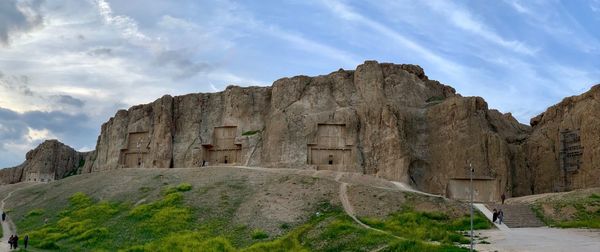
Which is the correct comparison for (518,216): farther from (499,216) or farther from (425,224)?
(425,224)

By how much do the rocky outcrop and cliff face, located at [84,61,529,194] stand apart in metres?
17.9

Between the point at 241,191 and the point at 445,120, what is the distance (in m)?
22.8

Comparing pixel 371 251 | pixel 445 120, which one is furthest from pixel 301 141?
pixel 371 251

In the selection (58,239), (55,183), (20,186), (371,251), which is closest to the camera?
(371,251)

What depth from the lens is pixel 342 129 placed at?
6022 centimetres

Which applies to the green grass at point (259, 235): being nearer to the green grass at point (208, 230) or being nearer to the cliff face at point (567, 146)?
the green grass at point (208, 230)

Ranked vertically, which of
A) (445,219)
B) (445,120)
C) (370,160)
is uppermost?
(445,120)

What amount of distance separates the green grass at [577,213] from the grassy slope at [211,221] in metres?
6.16

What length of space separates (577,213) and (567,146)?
17.3 m

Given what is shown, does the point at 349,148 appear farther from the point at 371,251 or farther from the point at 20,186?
the point at 20,186

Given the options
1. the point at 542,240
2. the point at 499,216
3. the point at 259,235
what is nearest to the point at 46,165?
the point at 259,235

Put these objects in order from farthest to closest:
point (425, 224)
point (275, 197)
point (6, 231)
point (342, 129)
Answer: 1. point (342, 129)
2. point (6, 231)
3. point (275, 197)
4. point (425, 224)

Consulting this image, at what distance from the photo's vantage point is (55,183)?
2330 inches

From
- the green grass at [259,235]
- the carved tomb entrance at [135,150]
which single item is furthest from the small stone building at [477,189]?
the carved tomb entrance at [135,150]
